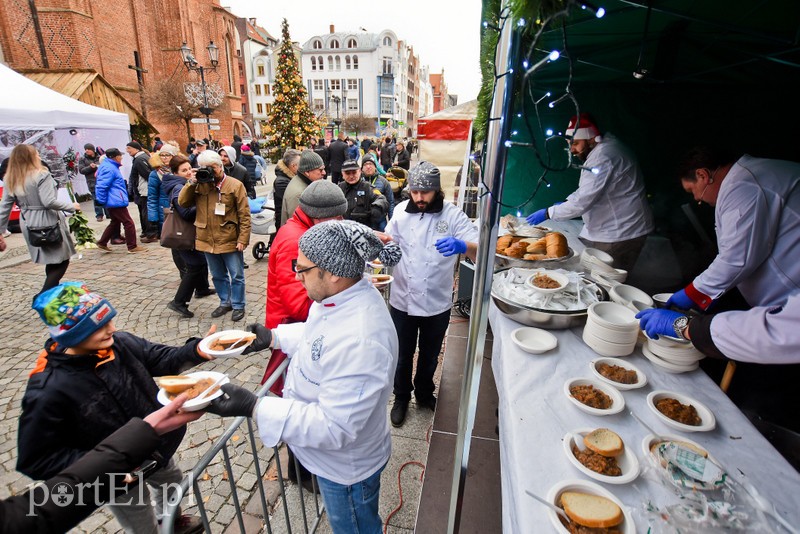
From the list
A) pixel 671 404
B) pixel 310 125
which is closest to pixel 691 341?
pixel 671 404

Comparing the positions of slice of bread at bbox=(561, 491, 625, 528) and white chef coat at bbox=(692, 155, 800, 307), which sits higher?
white chef coat at bbox=(692, 155, 800, 307)

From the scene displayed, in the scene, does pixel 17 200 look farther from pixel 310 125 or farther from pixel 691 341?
pixel 310 125

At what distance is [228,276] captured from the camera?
219 inches

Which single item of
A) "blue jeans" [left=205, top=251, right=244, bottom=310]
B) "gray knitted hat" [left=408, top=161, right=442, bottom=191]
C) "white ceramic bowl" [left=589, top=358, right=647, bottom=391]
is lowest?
"blue jeans" [left=205, top=251, right=244, bottom=310]

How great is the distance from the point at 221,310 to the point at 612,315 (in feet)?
16.7

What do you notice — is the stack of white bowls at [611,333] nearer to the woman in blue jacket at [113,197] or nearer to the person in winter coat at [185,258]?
the person in winter coat at [185,258]

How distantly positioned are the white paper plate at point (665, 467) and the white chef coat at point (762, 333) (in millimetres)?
511

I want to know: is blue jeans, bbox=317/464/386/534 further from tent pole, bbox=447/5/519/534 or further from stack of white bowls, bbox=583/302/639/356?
stack of white bowls, bbox=583/302/639/356

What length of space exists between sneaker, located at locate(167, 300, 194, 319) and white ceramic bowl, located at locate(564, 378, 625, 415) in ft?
17.4

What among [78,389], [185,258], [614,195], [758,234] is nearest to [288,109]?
[185,258]

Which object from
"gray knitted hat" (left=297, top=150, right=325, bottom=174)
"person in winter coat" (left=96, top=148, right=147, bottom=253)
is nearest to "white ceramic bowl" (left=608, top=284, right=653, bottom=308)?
"gray knitted hat" (left=297, top=150, right=325, bottom=174)

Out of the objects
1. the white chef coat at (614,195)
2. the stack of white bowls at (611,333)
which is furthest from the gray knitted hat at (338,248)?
the white chef coat at (614,195)

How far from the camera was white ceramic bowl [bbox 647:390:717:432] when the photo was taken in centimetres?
163

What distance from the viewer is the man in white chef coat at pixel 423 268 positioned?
332 centimetres
